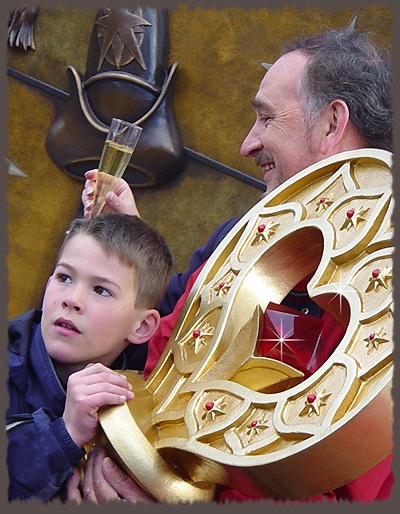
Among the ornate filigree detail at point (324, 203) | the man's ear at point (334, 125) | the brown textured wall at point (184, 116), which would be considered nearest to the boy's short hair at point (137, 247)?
the ornate filigree detail at point (324, 203)

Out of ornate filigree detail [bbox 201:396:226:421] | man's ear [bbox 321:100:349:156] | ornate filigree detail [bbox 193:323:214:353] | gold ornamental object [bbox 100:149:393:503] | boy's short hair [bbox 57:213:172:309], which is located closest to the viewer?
gold ornamental object [bbox 100:149:393:503]

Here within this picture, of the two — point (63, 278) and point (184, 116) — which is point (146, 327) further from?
point (184, 116)

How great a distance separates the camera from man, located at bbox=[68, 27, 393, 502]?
200 cm

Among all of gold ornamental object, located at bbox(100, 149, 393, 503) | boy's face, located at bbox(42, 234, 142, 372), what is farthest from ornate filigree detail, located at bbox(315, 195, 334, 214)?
boy's face, located at bbox(42, 234, 142, 372)

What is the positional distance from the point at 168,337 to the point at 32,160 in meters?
1.23

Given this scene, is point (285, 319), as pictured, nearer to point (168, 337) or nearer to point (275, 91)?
point (168, 337)

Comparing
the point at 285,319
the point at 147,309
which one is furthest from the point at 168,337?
the point at 285,319

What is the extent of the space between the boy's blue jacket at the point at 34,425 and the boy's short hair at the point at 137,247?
16 cm

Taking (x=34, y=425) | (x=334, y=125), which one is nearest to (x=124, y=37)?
(x=334, y=125)

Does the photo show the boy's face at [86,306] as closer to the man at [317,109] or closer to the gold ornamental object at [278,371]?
the gold ornamental object at [278,371]

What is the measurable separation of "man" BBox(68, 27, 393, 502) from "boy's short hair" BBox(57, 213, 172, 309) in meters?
0.15

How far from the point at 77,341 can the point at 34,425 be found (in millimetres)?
160

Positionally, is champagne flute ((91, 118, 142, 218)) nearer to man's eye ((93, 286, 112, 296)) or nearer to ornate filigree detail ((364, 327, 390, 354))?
man's eye ((93, 286, 112, 296))

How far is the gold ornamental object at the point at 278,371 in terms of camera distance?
52.7 inches
